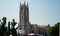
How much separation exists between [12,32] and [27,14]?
52953mm

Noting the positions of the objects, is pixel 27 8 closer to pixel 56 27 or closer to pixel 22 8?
pixel 22 8

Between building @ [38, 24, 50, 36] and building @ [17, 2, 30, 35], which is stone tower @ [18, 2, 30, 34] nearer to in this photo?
building @ [17, 2, 30, 35]

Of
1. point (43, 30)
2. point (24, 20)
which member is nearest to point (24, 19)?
point (24, 20)

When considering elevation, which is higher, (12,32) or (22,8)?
(22,8)

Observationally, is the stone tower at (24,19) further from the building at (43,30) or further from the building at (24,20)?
the building at (43,30)

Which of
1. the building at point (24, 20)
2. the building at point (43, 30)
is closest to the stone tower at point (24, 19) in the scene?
the building at point (24, 20)

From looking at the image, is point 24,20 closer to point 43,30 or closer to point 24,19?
point 24,19


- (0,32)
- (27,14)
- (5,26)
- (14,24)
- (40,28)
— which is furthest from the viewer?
(40,28)

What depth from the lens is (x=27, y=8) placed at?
116875 mm

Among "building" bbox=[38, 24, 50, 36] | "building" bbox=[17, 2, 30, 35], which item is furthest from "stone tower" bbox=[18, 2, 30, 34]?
"building" bbox=[38, 24, 50, 36]

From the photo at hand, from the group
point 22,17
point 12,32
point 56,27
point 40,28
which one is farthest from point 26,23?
point 12,32

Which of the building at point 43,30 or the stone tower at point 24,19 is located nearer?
the stone tower at point 24,19

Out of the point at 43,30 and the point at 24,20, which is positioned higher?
the point at 24,20

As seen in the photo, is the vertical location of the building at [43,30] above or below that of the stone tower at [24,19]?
below
